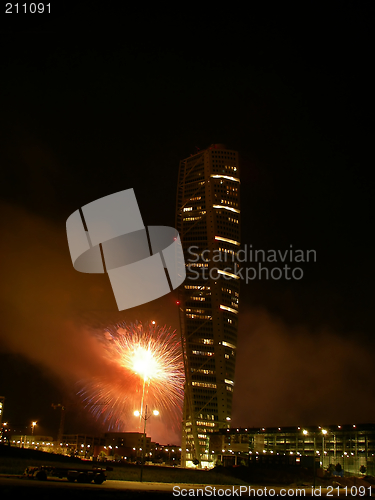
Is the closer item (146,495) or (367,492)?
(146,495)

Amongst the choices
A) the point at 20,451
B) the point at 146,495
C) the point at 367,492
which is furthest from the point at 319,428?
the point at 146,495

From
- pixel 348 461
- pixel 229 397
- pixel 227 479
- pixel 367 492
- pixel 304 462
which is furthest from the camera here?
pixel 229 397

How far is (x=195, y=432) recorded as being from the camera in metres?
184

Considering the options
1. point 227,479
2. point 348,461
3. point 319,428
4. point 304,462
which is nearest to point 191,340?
point 319,428

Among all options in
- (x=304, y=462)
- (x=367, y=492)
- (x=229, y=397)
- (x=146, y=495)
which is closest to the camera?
(x=146, y=495)

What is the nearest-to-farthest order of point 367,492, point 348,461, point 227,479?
point 367,492
point 227,479
point 348,461

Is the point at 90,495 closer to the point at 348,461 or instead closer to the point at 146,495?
the point at 146,495

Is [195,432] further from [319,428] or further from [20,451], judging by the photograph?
[20,451]

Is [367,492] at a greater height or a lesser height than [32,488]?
lesser

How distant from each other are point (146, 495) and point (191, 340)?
148210 millimetres

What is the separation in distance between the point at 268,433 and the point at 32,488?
14187 cm

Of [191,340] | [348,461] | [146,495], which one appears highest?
[191,340]

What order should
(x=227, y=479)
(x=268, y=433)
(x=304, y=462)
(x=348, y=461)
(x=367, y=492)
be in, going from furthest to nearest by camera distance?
(x=268, y=433), (x=348, y=461), (x=304, y=462), (x=227, y=479), (x=367, y=492)

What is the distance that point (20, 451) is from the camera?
82.8 meters
